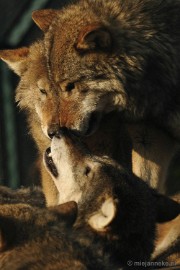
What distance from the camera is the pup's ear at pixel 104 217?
621 centimetres

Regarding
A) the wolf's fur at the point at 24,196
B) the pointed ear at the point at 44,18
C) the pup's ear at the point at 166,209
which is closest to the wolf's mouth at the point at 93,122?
the wolf's fur at the point at 24,196

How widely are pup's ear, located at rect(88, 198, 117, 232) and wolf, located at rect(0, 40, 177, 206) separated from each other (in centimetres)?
→ 168

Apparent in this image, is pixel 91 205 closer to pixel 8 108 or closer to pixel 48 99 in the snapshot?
pixel 48 99

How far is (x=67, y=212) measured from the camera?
602cm

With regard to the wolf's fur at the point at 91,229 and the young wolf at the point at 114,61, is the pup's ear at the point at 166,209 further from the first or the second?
the young wolf at the point at 114,61

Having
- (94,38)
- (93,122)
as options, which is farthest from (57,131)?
(94,38)

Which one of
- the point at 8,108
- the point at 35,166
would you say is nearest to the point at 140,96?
the point at 35,166

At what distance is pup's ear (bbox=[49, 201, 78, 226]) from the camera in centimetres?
596

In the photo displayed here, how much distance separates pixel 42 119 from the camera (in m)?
7.84

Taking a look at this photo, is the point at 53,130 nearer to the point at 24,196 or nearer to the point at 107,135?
the point at 107,135

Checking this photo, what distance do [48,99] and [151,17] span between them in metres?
1.25

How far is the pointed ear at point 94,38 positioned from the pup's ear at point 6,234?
102 inches

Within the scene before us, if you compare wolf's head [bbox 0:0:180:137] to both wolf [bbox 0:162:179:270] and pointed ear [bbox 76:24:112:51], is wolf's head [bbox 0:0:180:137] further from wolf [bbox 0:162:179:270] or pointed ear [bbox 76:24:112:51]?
wolf [bbox 0:162:179:270]

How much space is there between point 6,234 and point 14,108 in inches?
213
